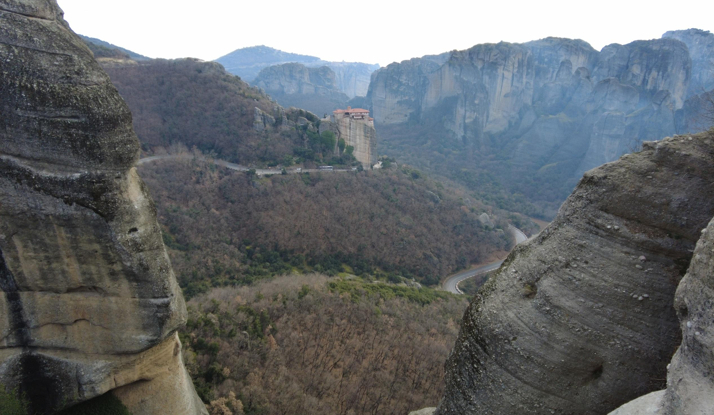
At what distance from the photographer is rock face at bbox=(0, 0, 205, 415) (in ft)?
22.9

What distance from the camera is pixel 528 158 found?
96188 millimetres

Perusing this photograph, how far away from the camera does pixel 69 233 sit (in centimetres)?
754

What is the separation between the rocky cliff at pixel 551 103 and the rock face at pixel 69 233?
84.3 metres

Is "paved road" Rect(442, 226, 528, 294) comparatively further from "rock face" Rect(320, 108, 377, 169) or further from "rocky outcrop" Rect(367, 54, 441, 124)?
"rocky outcrop" Rect(367, 54, 441, 124)

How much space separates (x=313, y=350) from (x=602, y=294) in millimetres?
15984

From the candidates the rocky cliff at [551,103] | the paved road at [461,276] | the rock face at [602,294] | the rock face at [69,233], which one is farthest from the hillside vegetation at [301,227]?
the rocky cliff at [551,103]

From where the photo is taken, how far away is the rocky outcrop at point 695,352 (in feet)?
11.8

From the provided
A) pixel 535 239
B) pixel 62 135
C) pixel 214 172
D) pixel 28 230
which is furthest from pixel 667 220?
pixel 214 172

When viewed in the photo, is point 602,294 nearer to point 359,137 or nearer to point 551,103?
point 359,137

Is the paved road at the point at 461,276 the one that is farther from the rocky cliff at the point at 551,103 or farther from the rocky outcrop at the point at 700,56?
the rocky outcrop at the point at 700,56

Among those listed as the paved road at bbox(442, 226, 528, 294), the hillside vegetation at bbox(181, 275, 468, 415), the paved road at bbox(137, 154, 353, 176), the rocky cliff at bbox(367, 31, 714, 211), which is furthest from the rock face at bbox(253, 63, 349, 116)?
the hillside vegetation at bbox(181, 275, 468, 415)

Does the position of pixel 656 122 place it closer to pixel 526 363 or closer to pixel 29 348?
pixel 526 363

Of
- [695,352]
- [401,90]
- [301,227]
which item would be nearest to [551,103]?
[401,90]

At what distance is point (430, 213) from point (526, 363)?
42.1 m
